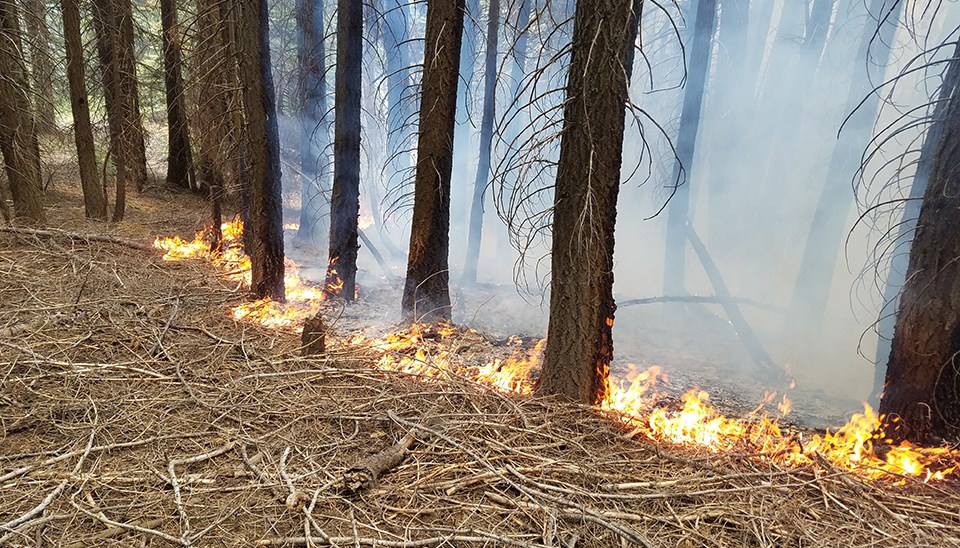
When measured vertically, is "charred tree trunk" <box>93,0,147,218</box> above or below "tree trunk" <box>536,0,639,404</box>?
above

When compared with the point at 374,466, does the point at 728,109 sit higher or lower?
higher

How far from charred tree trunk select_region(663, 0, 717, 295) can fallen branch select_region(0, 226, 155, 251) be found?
9995 mm

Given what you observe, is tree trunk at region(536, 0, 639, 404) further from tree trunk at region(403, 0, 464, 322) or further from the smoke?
the smoke

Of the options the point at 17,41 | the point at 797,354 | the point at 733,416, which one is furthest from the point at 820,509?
the point at 17,41

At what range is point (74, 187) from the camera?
11516 mm

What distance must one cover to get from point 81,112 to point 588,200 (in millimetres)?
9699

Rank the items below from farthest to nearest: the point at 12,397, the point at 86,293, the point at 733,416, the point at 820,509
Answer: the point at 86,293 < the point at 733,416 < the point at 12,397 < the point at 820,509

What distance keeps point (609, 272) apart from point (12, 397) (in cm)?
445

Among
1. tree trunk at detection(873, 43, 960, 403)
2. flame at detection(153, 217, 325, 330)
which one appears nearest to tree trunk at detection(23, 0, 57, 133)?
flame at detection(153, 217, 325, 330)

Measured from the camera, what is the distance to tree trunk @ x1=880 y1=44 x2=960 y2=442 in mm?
3463

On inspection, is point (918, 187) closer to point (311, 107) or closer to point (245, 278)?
point (245, 278)

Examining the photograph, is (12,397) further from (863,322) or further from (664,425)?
(863,322)

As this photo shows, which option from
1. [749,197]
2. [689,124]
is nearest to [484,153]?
[689,124]

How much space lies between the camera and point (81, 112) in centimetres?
854
